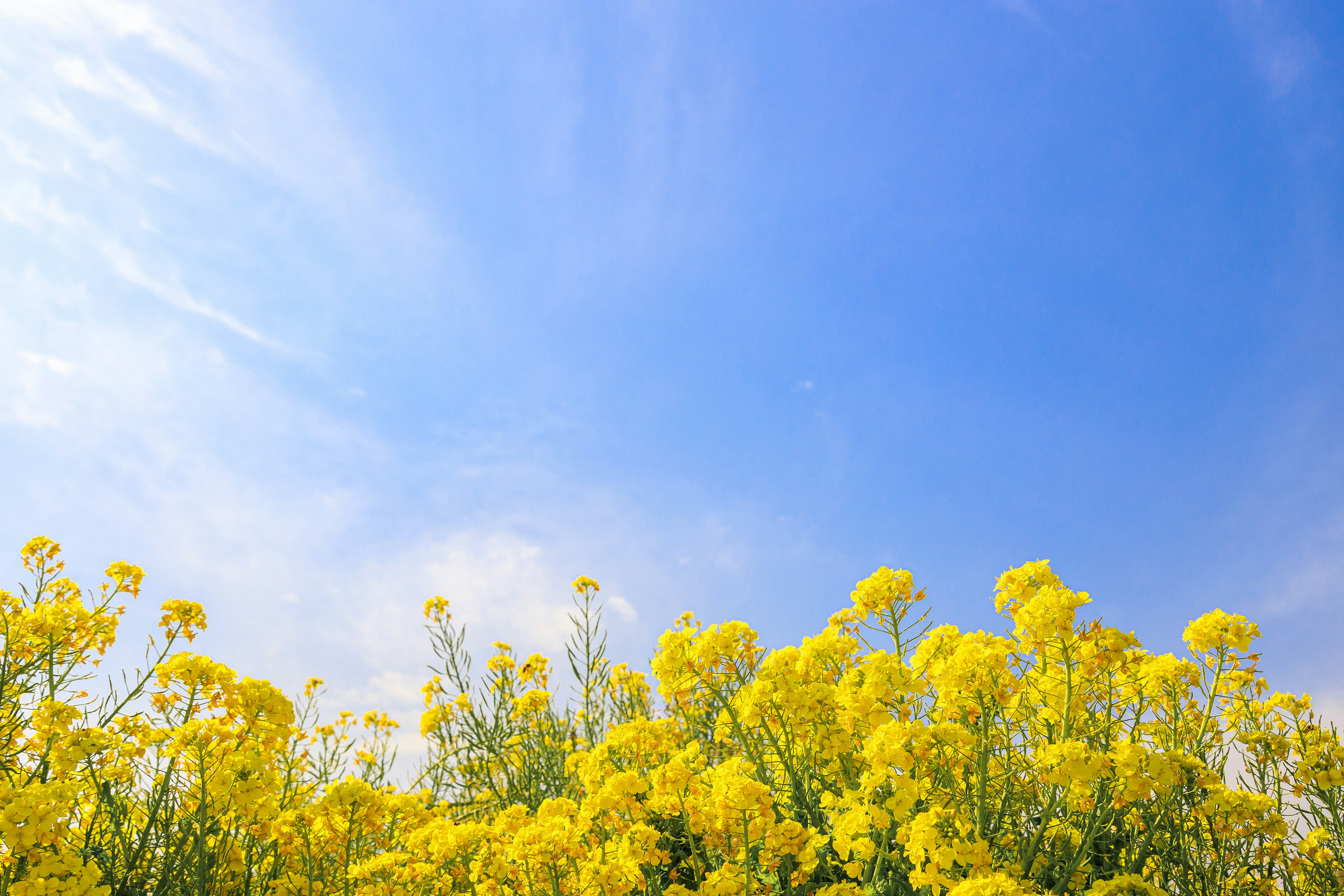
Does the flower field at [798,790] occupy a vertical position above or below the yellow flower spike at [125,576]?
below

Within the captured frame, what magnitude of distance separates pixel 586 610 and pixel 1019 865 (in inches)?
140

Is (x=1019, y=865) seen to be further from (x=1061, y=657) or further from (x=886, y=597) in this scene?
(x=886, y=597)

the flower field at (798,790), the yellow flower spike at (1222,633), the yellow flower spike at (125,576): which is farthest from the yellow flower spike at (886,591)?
the yellow flower spike at (125,576)

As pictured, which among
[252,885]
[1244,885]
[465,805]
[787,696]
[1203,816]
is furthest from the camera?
[465,805]

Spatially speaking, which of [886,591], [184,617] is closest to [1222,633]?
[886,591]

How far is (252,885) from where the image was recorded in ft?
12.1

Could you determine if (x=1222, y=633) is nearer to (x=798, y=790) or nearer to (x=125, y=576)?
(x=798, y=790)

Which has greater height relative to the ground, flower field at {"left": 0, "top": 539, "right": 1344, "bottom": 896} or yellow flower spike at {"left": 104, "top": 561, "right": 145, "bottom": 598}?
yellow flower spike at {"left": 104, "top": 561, "right": 145, "bottom": 598}

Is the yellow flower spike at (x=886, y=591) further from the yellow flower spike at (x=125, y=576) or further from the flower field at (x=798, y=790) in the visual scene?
the yellow flower spike at (x=125, y=576)

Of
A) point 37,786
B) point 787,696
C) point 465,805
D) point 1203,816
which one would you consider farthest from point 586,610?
point 1203,816

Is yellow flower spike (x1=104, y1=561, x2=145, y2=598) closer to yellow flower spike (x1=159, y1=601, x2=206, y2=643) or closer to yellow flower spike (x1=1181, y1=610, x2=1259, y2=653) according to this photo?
yellow flower spike (x1=159, y1=601, x2=206, y2=643)

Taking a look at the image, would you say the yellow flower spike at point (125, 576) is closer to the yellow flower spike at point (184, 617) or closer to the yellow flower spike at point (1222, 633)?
the yellow flower spike at point (184, 617)

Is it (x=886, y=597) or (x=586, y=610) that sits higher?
(x=586, y=610)

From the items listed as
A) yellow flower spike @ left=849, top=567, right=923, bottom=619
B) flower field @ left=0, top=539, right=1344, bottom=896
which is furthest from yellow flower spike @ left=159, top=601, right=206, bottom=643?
yellow flower spike @ left=849, top=567, right=923, bottom=619
